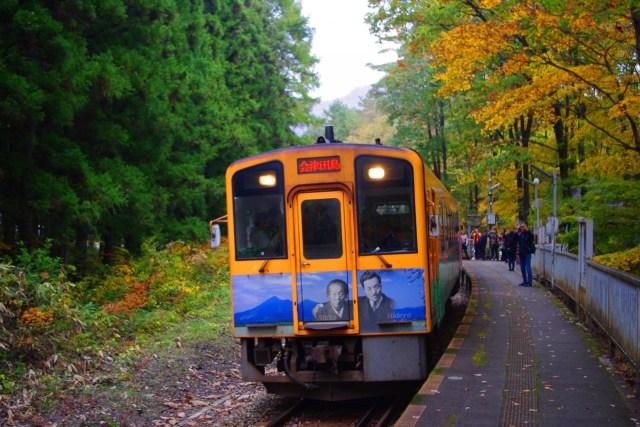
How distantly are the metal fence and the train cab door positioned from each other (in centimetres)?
288

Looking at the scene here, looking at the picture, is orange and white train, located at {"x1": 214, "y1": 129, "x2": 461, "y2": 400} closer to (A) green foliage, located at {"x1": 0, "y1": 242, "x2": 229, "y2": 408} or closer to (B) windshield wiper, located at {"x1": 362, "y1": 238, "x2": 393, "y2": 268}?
(B) windshield wiper, located at {"x1": 362, "y1": 238, "x2": 393, "y2": 268}

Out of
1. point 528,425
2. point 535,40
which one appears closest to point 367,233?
point 528,425

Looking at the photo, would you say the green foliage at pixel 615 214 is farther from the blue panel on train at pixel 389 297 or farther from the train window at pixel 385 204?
the blue panel on train at pixel 389 297

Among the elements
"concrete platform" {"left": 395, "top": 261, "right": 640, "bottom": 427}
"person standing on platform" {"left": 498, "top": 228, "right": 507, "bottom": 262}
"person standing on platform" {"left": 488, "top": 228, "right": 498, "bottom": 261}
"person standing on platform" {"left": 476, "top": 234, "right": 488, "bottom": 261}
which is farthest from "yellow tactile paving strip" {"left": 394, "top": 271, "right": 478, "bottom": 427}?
"person standing on platform" {"left": 488, "top": 228, "right": 498, "bottom": 261}

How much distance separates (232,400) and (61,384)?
81.4 inches

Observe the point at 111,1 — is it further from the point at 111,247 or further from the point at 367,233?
the point at 367,233

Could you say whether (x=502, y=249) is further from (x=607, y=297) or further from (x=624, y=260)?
(x=607, y=297)

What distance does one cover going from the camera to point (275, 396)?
8.82m

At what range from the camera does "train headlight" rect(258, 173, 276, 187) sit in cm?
779

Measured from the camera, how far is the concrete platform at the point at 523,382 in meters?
6.05

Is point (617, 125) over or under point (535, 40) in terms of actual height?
under

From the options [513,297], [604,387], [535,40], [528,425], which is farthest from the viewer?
[513,297]

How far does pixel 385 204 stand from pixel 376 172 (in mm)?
369

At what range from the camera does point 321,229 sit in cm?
763
